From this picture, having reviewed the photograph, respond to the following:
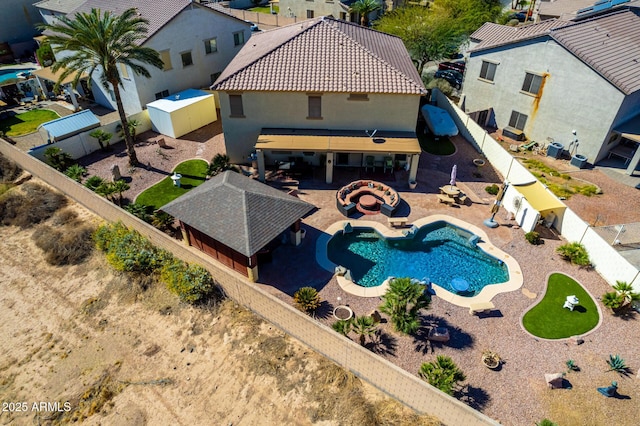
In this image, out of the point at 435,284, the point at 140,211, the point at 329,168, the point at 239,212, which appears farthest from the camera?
the point at 329,168

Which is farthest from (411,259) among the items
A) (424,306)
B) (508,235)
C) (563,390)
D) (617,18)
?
(617,18)

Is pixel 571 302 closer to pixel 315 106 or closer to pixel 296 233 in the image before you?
pixel 296 233

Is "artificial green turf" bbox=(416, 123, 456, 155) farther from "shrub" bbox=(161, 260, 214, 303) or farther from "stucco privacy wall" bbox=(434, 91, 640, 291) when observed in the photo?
"shrub" bbox=(161, 260, 214, 303)

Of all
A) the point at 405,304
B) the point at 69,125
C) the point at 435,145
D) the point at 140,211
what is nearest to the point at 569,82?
the point at 435,145

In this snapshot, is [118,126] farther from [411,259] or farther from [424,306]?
[424,306]

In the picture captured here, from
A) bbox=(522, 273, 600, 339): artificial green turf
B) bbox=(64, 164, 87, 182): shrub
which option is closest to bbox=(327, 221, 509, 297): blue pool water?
bbox=(522, 273, 600, 339): artificial green turf

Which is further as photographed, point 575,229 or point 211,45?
point 211,45
